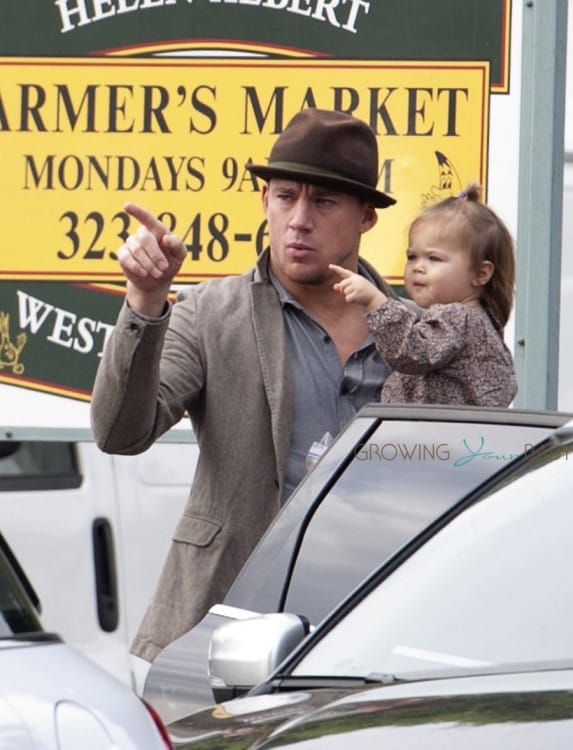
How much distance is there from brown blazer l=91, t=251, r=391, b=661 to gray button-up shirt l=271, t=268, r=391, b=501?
0.04 meters

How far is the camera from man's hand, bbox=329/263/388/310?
4.05 meters

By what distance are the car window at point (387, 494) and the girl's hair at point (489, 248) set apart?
1.00 meters

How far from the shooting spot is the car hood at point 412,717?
2559 mm

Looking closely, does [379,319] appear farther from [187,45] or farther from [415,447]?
[187,45]

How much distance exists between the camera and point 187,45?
5.26 meters

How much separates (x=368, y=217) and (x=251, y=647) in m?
1.63

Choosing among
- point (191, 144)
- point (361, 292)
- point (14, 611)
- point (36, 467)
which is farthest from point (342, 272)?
point (36, 467)

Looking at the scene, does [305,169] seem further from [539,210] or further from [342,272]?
[539,210]

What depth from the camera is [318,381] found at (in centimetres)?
420

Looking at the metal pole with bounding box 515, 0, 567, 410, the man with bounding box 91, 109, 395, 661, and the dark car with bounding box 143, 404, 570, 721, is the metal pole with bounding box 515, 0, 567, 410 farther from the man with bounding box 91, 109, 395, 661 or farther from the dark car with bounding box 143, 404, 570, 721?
the dark car with bounding box 143, 404, 570, 721

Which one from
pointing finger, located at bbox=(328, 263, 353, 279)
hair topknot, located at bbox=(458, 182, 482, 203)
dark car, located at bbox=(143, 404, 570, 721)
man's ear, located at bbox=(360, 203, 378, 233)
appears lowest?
dark car, located at bbox=(143, 404, 570, 721)

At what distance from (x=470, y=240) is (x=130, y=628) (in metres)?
2.40

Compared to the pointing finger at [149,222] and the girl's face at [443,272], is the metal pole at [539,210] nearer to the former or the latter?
the girl's face at [443,272]

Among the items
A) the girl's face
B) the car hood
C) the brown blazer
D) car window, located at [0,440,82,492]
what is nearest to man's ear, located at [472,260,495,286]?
the girl's face
